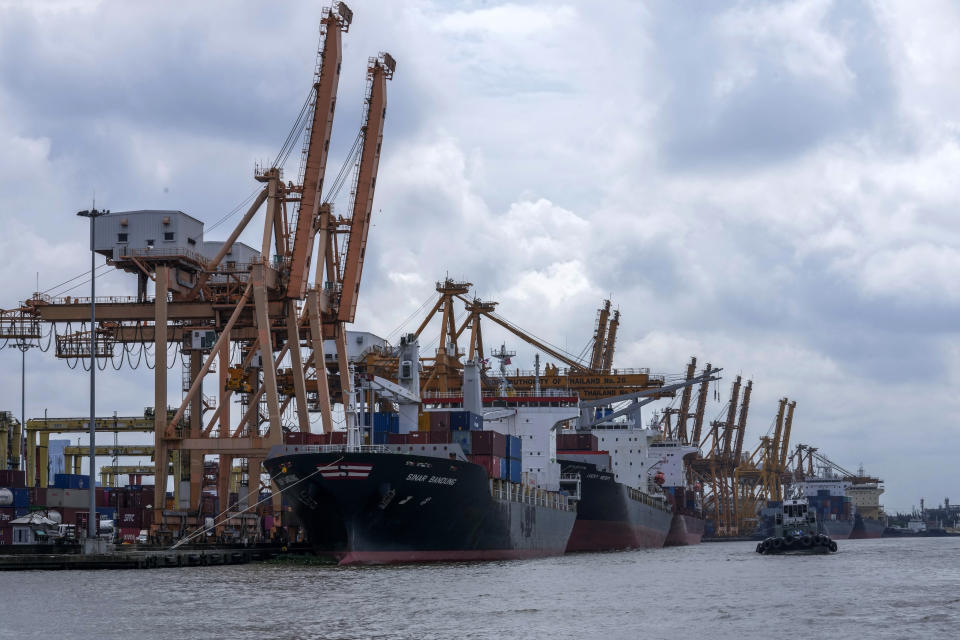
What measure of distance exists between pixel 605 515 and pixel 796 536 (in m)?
12.7

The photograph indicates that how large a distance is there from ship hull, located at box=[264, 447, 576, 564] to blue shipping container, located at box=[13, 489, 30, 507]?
21.3 m

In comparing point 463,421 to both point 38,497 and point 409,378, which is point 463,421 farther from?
point 38,497

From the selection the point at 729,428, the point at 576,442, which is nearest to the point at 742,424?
the point at 729,428

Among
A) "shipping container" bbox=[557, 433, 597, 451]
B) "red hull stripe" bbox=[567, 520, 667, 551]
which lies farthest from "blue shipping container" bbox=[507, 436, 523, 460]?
"shipping container" bbox=[557, 433, 597, 451]

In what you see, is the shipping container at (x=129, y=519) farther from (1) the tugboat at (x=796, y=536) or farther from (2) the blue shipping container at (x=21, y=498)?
(1) the tugboat at (x=796, y=536)

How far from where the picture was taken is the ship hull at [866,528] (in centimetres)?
15738

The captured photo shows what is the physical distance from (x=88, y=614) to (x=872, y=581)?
26190 mm

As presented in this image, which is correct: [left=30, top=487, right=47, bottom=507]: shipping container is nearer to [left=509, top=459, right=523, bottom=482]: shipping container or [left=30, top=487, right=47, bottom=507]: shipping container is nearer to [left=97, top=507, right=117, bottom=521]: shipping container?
[left=97, top=507, right=117, bottom=521]: shipping container

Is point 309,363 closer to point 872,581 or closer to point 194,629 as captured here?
point 872,581

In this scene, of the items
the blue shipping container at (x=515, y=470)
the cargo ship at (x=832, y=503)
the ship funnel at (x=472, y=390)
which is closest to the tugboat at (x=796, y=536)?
the blue shipping container at (x=515, y=470)

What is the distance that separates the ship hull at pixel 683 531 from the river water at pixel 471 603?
2114 inches

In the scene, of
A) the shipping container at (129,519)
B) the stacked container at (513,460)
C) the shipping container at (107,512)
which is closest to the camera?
the stacked container at (513,460)

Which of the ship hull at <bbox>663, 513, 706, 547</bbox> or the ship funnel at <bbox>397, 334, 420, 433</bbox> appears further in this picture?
the ship hull at <bbox>663, 513, 706, 547</bbox>

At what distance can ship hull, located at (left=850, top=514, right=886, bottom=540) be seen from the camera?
516ft
